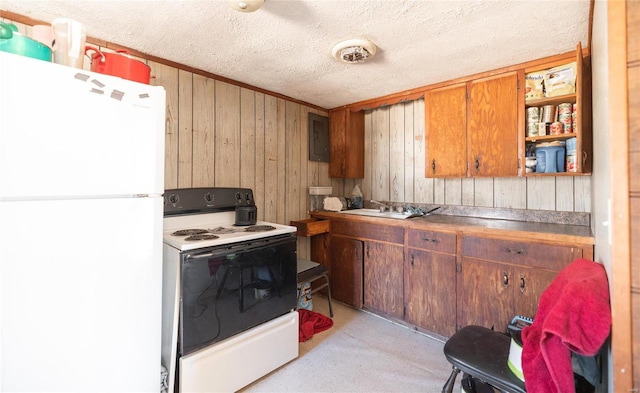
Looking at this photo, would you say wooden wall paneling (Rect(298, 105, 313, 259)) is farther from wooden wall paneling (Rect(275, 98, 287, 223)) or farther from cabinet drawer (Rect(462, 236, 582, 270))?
cabinet drawer (Rect(462, 236, 582, 270))

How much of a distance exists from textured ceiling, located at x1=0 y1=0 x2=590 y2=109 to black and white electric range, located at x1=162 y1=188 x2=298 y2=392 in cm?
105

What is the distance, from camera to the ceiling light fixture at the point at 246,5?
1.35 meters

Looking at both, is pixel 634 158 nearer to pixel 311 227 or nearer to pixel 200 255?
pixel 200 255

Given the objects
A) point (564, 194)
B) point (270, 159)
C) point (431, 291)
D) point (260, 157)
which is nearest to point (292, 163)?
point (270, 159)

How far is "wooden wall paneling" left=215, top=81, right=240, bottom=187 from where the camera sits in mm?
2389

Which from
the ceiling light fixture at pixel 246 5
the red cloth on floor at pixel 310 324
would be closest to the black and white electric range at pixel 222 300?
the red cloth on floor at pixel 310 324

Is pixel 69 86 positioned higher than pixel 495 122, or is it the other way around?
pixel 495 122

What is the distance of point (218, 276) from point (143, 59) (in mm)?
1612

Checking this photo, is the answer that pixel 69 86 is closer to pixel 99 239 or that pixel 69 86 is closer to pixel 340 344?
pixel 99 239

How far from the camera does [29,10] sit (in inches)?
59.1

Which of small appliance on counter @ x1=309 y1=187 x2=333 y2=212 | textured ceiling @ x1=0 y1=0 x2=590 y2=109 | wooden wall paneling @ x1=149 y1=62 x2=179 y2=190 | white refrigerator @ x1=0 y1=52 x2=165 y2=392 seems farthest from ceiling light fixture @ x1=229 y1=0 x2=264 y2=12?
small appliance on counter @ x1=309 y1=187 x2=333 y2=212

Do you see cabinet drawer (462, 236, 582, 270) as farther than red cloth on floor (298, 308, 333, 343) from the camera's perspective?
No

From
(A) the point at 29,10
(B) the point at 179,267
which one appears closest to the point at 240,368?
(B) the point at 179,267

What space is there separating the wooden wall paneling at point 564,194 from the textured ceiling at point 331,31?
37.0 inches
